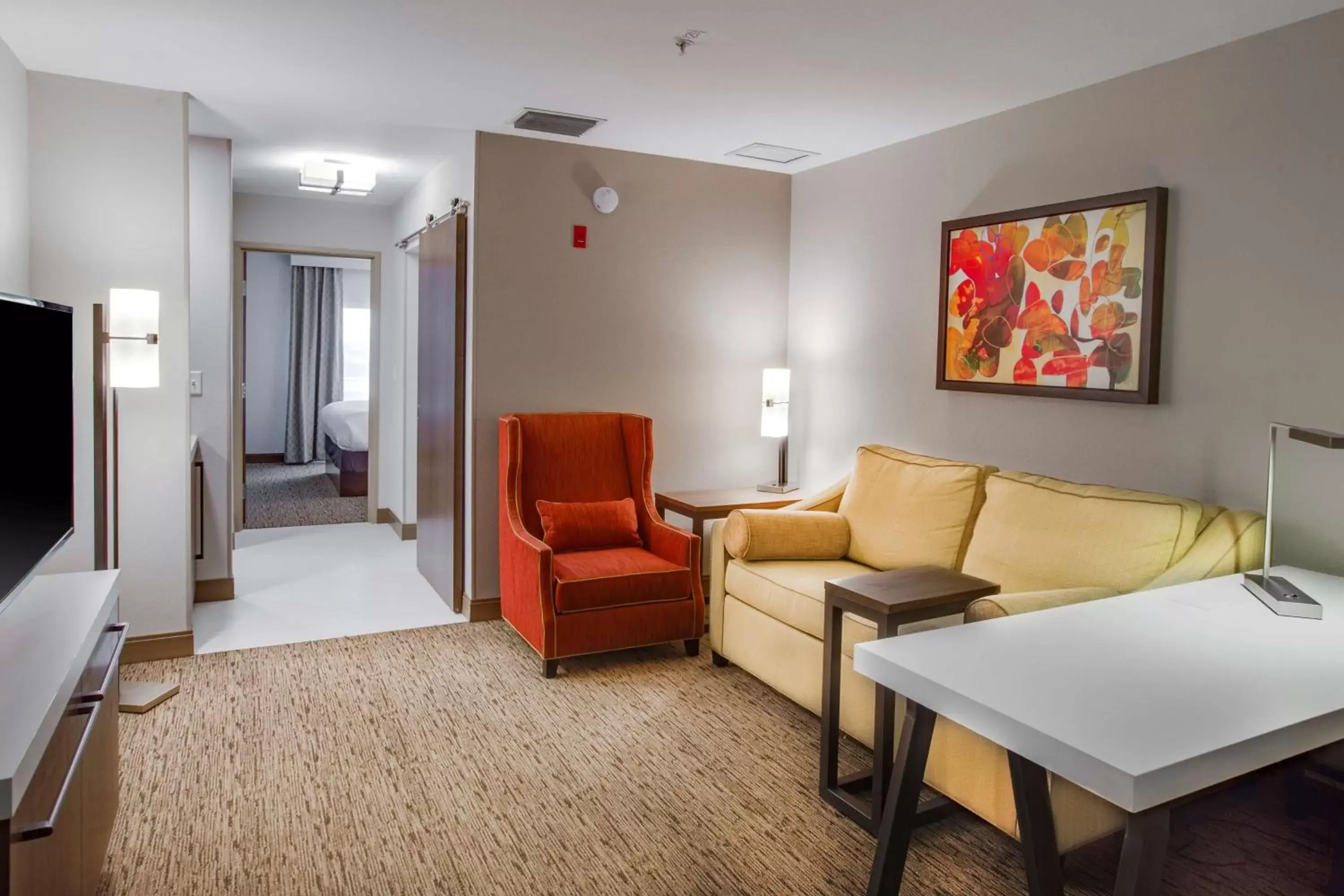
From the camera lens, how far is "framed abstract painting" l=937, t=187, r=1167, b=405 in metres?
3.25

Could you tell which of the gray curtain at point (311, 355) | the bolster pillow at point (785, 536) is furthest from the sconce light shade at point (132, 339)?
the gray curtain at point (311, 355)

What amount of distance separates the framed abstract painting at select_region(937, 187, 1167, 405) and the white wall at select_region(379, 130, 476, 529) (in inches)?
107

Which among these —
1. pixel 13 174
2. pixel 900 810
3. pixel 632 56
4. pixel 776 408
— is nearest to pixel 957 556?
pixel 900 810

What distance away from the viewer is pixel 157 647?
4.02m

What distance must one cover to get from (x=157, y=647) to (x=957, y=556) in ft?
11.0

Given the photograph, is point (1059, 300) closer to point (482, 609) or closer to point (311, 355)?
point (482, 609)

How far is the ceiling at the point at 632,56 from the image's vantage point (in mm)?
2824

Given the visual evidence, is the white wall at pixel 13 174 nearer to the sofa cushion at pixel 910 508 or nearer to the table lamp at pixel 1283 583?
the sofa cushion at pixel 910 508

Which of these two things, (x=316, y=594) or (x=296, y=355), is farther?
(x=296, y=355)

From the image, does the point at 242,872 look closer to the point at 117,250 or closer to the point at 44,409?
the point at 44,409

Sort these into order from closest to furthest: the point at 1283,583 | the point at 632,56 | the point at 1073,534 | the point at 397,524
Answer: the point at 1283,583
the point at 1073,534
the point at 632,56
the point at 397,524

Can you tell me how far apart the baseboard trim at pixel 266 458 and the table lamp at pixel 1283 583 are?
9.86 m

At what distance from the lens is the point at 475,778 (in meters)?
3.00

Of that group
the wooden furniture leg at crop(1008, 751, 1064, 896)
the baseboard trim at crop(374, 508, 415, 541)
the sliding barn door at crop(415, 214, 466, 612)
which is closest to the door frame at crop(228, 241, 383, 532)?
the baseboard trim at crop(374, 508, 415, 541)
